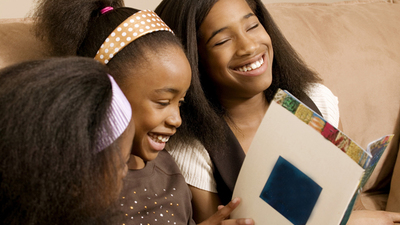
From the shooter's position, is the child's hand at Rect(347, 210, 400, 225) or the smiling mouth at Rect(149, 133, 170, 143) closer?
the smiling mouth at Rect(149, 133, 170, 143)

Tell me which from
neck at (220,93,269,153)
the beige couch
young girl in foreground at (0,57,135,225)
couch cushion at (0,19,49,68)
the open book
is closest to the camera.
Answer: young girl in foreground at (0,57,135,225)

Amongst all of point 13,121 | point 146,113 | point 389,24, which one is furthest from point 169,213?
point 389,24

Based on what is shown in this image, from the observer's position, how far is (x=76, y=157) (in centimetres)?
47

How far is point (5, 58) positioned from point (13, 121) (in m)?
0.54

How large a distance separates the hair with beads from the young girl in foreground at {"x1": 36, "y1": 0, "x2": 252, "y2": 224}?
145 millimetres

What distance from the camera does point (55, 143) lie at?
0.46 meters

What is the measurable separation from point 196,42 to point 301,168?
0.46 metres

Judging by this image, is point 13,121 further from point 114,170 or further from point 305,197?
point 305,197

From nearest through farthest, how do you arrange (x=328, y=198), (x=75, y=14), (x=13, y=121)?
(x=13, y=121)
(x=328, y=198)
(x=75, y=14)

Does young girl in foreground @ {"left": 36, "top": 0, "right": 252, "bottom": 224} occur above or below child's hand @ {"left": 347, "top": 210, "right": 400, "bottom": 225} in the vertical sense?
above

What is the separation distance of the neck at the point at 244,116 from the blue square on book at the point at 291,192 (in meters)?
0.36

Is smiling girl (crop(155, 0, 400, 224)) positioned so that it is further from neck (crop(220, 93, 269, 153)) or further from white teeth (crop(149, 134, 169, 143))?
white teeth (crop(149, 134, 169, 143))

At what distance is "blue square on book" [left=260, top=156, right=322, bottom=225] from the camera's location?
70 centimetres

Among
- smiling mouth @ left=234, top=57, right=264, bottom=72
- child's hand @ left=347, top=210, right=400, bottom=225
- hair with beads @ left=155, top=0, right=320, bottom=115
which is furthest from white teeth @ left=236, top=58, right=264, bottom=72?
child's hand @ left=347, top=210, right=400, bottom=225
